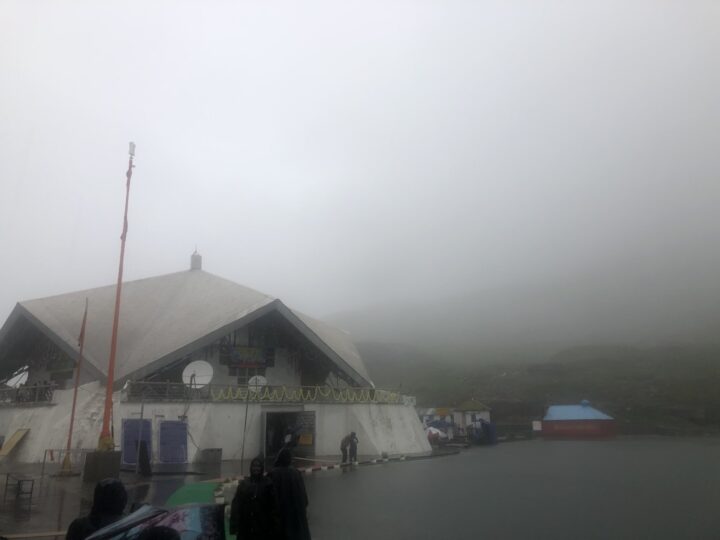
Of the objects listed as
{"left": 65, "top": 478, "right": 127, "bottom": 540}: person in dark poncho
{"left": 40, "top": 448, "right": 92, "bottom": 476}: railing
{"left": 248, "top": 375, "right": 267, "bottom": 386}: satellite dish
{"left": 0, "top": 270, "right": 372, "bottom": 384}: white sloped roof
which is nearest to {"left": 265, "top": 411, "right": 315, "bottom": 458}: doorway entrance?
{"left": 248, "top": 375, "right": 267, "bottom": 386}: satellite dish

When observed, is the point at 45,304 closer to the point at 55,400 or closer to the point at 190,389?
the point at 55,400

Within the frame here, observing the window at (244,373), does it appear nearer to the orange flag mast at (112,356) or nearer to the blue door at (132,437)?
the blue door at (132,437)

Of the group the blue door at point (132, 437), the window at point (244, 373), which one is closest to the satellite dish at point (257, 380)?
the window at point (244, 373)

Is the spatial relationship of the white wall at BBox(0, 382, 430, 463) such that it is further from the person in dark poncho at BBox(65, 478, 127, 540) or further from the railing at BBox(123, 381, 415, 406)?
the person in dark poncho at BBox(65, 478, 127, 540)

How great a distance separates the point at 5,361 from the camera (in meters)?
33.0

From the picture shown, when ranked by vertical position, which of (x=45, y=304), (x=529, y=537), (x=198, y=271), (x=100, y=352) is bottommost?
(x=529, y=537)

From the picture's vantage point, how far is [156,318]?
99.0ft

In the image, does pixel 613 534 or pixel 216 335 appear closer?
pixel 613 534

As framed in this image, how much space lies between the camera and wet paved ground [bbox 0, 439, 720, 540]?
920 centimetres

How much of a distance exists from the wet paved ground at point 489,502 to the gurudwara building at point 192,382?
4285 millimetres

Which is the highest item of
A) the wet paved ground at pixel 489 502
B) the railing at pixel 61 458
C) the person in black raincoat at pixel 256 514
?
the person in black raincoat at pixel 256 514

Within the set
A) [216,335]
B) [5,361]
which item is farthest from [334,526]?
[5,361]

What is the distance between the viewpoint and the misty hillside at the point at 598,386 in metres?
64.7

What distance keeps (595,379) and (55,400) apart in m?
74.2
